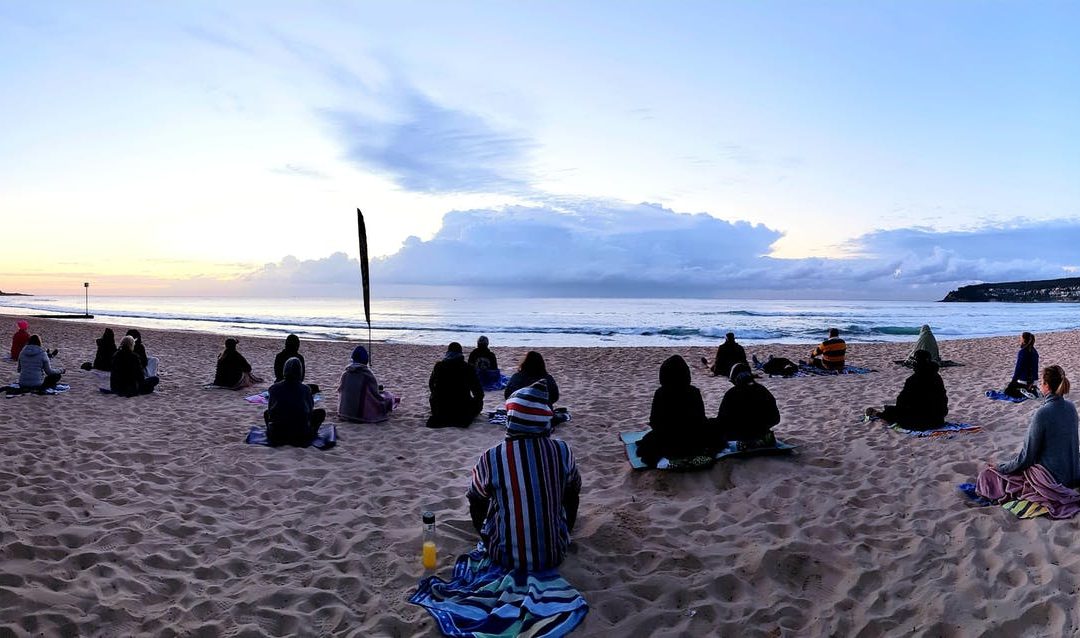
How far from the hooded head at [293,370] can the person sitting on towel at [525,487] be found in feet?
12.9

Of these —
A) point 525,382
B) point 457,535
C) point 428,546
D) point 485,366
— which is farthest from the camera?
point 485,366

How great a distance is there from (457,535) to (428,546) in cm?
60

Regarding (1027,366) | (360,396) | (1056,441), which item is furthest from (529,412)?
(1027,366)

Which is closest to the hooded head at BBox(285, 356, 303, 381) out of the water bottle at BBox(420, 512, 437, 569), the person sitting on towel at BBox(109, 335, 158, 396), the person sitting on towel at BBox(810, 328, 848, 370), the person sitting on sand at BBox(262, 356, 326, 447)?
the person sitting on sand at BBox(262, 356, 326, 447)

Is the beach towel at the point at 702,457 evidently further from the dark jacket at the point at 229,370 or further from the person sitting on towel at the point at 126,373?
the person sitting on towel at the point at 126,373

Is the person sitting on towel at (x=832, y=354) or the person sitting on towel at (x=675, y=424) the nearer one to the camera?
the person sitting on towel at (x=675, y=424)

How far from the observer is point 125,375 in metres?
10.6

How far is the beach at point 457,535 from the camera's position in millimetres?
3748

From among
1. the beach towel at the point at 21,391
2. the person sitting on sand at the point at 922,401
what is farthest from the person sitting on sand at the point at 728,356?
the beach towel at the point at 21,391

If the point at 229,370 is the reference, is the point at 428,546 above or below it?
below

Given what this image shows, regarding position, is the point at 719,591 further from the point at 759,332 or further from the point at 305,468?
the point at 759,332

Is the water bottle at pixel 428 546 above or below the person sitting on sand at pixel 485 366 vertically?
below

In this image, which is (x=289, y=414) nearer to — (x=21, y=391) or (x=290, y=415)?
(x=290, y=415)

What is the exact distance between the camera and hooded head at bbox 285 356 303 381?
7.23 metres
